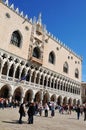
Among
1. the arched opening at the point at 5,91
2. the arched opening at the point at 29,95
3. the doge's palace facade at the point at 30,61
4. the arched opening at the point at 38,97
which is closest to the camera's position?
the arched opening at the point at 5,91

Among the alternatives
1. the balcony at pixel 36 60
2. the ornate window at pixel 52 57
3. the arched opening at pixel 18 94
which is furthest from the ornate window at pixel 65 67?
the arched opening at pixel 18 94

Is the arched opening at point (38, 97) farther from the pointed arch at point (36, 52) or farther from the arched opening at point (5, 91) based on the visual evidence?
the arched opening at point (5, 91)

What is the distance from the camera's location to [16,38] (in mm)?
34469

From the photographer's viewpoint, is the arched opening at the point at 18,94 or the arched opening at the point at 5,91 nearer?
the arched opening at the point at 5,91

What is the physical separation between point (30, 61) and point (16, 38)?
4.91m

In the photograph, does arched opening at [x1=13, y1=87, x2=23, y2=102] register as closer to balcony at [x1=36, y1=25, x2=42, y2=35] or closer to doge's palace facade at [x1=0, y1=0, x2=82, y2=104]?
doge's palace facade at [x1=0, y1=0, x2=82, y2=104]

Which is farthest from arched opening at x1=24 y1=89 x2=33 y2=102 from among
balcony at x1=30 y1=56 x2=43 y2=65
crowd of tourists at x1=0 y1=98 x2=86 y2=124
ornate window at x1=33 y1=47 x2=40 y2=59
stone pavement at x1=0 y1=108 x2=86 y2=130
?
stone pavement at x1=0 y1=108 x2=86 y2=130

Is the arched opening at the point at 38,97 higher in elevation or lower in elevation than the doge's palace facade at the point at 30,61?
lower

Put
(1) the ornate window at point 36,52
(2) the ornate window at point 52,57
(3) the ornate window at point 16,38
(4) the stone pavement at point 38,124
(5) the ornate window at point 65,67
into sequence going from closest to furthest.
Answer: (4) the stone pavement at point 38,124, (3) the ornate window at point 16,38, (1) the ornate window at point 36,52, (2) the ornate window at point 52,57, (5) the ornate window at point 65,67

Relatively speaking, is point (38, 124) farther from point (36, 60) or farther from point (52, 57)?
point (52, 57)

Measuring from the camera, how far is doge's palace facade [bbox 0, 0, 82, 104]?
104 ft

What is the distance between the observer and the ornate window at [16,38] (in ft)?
111

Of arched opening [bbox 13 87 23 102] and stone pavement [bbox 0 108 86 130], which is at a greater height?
arched opening [bbox 13 87 23 102]

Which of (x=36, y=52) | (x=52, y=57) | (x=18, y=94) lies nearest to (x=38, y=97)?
(x=18, y=94)
